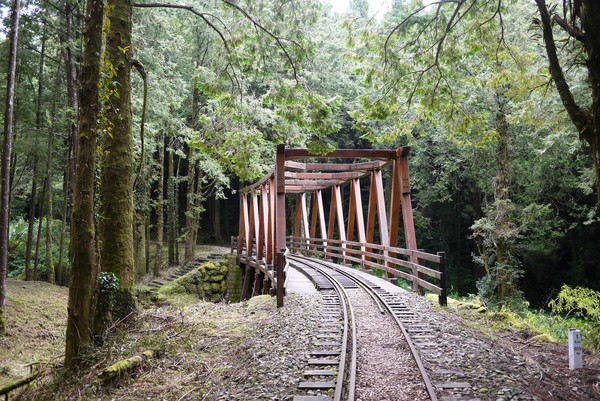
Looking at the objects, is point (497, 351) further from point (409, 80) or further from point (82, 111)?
point (82, 111)

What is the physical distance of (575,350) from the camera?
4.62 meters

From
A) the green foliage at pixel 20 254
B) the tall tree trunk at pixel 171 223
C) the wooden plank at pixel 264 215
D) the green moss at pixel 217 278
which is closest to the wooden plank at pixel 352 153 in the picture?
the wooden plank at pixel 264 215

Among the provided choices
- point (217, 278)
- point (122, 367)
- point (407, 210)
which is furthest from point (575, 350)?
point (217, 278)

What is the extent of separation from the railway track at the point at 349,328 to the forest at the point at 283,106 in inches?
108

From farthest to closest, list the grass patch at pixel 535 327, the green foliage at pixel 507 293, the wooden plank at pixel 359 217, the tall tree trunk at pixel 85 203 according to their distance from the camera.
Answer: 1. the wooden plank at pixel 359 217
2. the green foliage at pixel 507 293
3. the grass patch at pixel 535 327
4. the tall tree trunk at pixel 85 203

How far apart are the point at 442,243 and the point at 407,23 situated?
20591mm

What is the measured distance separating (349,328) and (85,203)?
164 inches

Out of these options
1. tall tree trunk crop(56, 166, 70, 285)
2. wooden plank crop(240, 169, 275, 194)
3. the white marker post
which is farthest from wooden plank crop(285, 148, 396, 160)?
the white marker post

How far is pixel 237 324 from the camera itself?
744cm

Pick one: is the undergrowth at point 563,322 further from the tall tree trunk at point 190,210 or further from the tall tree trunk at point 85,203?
the tall tree trunk at point 190,210

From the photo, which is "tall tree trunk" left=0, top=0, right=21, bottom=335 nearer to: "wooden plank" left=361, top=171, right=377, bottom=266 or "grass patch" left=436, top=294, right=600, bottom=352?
"grass patch" left=436, top=294, right=600, bottom=352

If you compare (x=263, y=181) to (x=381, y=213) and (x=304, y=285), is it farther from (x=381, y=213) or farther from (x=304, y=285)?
(x=304, y=285)

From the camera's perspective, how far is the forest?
5023mm

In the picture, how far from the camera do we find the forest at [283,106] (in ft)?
16.5
